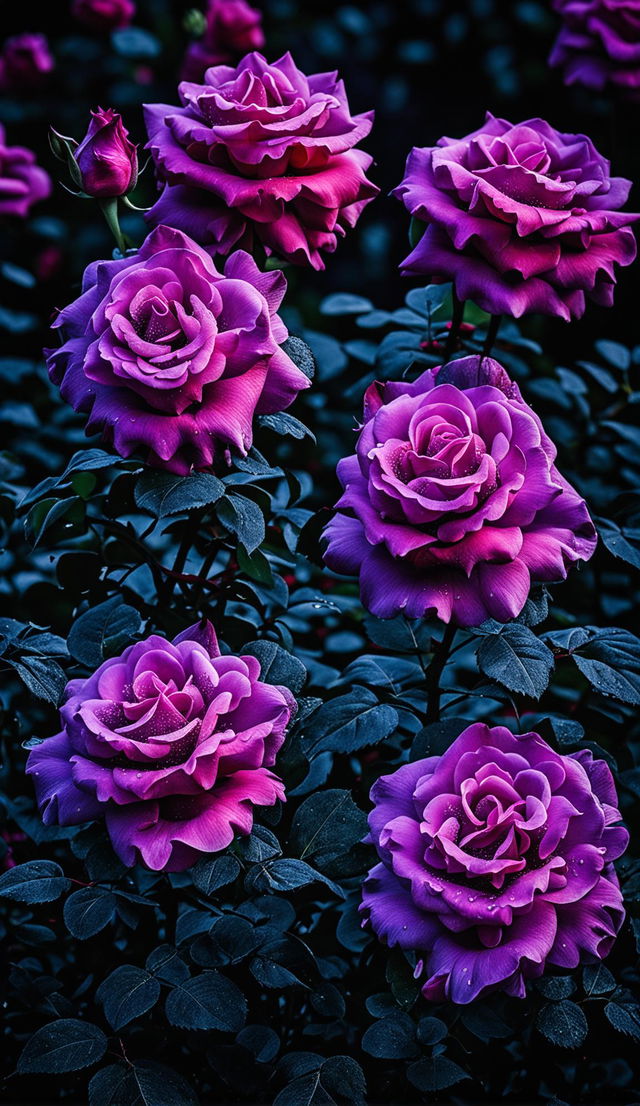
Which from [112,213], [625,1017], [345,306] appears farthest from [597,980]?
[345,306]

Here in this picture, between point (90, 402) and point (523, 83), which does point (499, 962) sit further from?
point (523, 83)

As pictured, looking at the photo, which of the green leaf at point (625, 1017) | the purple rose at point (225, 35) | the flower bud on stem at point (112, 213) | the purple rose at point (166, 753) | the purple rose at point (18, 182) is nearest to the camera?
the purple rose at point (166, 753)

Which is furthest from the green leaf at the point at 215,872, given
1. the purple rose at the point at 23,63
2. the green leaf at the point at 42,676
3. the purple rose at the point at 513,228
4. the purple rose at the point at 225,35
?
the purple rose at the point at 23,63

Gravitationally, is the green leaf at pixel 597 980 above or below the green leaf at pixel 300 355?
below

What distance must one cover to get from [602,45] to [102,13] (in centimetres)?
132

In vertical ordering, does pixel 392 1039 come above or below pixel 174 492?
below

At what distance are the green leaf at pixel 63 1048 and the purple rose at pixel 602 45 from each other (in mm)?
1387

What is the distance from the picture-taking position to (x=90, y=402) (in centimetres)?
89

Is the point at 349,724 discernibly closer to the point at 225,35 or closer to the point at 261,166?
the point at 261,166

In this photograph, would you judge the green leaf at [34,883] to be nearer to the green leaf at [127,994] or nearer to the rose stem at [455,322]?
the green leaf at [127,994]

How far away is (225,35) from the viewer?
2330 mm

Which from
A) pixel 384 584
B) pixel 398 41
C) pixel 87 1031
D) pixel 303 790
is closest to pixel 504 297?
pixel 384 584

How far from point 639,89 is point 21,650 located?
118 centimetres

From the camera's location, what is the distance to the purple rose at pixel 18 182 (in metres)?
1.73
